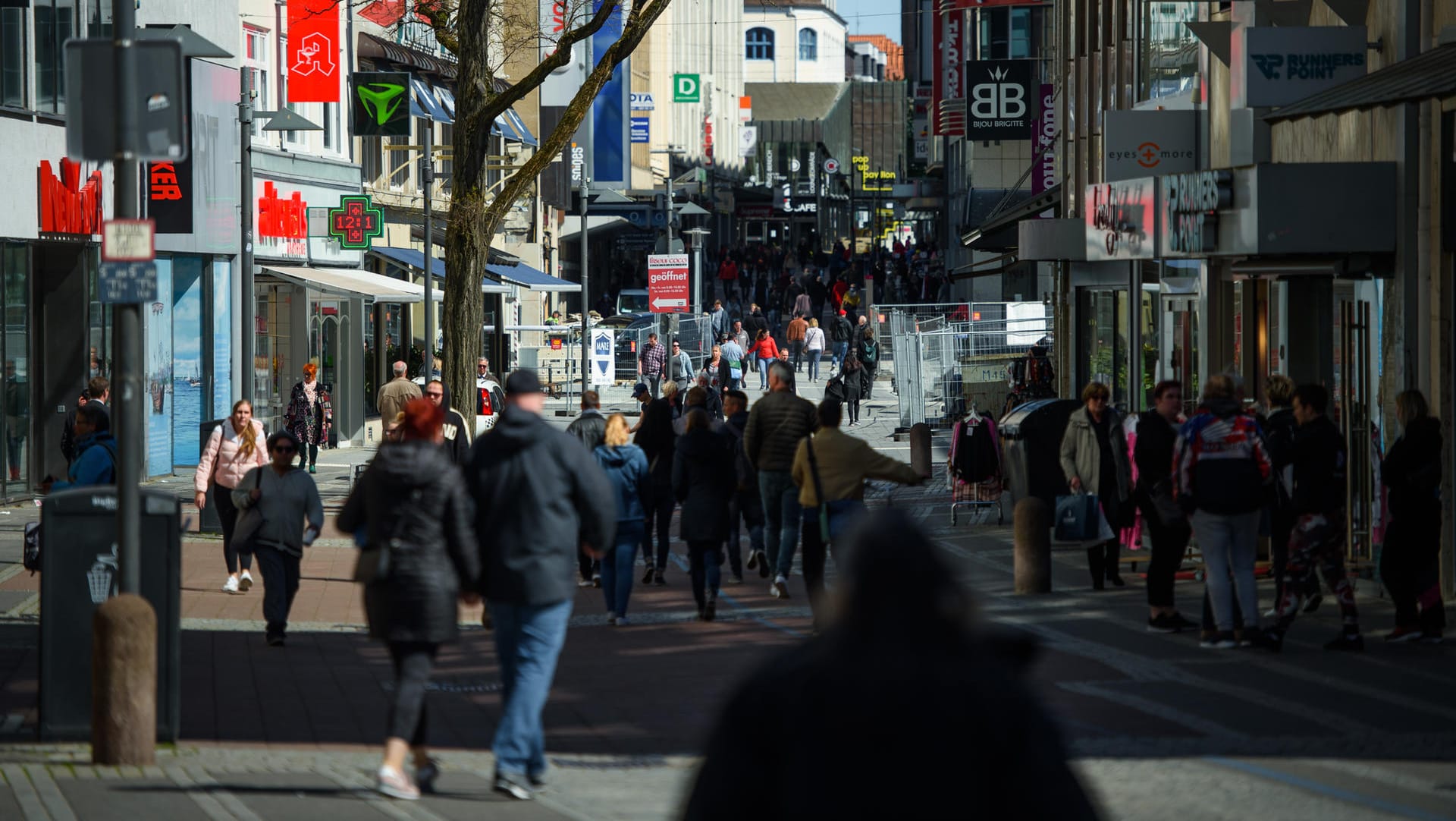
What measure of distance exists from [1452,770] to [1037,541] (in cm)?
634

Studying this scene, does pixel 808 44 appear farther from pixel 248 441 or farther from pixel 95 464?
pixel 95 464

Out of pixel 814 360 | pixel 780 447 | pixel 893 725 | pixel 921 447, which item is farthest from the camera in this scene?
pixel 814 360

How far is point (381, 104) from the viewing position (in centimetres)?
3056

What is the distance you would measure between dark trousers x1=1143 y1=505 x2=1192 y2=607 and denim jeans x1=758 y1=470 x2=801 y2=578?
9.44ft

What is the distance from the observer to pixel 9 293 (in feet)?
76.1

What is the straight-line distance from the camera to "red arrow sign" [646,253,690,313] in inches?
1257

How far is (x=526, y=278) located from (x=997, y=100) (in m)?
11.3

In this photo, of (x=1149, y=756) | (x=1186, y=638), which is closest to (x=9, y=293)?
(x=1186, y=638)

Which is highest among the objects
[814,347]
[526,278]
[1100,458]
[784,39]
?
[784,39]

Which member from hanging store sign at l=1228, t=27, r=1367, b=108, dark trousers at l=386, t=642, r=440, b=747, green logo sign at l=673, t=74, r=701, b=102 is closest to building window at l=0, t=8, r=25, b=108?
hanging store sign at l=1228, t=27, r=1367, b=108

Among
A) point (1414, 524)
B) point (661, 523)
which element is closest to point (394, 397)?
point (661, 523)

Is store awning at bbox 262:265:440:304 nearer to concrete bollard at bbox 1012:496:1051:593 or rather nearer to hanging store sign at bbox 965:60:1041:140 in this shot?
hanging store sign at bbox 965:60:1041:140

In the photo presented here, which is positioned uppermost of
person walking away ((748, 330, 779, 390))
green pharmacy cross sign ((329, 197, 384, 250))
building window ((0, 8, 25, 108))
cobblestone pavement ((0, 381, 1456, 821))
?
building window ((0, 8, 25, 108))

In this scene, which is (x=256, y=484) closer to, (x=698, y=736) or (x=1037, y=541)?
(x=698, y=736)
